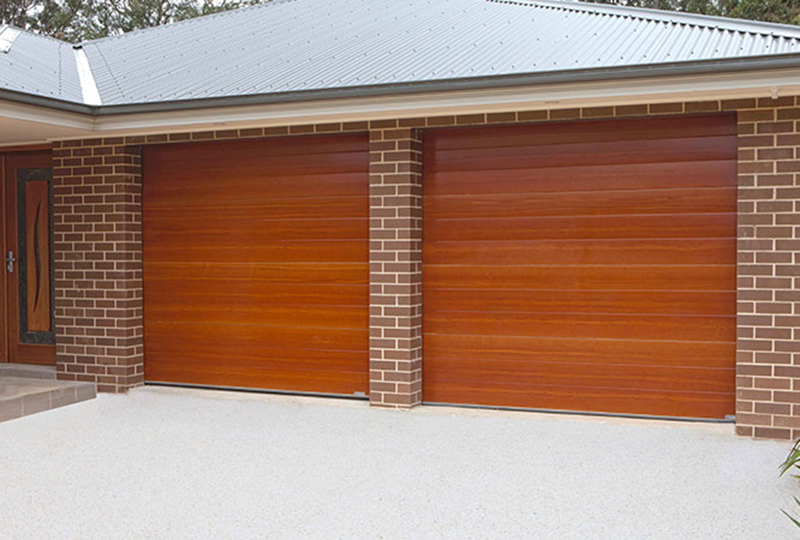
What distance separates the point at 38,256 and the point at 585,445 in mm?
6007

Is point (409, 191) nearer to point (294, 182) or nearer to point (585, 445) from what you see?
point (294, 182)

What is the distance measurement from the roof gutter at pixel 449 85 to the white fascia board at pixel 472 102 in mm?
59

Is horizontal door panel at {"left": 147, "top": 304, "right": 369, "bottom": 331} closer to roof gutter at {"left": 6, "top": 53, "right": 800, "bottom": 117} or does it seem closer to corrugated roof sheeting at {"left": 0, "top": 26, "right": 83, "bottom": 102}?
roof gutter at {"left": 6, "top": 53, "right": 800, "bottom": 117}

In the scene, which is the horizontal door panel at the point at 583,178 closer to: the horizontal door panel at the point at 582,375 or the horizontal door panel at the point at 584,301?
the horizontal door panel at the point at 584,301

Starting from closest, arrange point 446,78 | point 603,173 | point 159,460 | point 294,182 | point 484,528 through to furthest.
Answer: point 484,528 < point 159,460 < point 446,78 < point 603,173 < point 294,182

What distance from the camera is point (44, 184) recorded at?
28.9 ft

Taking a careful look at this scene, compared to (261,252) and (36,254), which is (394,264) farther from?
(36,254)

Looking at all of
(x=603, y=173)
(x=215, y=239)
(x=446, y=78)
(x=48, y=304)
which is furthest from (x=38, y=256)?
(x=603, y=173)

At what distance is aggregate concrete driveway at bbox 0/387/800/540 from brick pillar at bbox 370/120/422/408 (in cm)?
29

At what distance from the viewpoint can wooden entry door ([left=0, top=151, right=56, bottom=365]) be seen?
8.82 metres

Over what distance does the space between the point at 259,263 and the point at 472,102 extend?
8.98 feet

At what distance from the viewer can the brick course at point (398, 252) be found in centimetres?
620

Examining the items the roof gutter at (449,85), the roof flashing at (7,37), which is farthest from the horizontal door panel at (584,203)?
the roof flashing at (7,37)

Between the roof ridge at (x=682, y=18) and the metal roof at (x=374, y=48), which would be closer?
the metal roof at (x=374, y=48)
